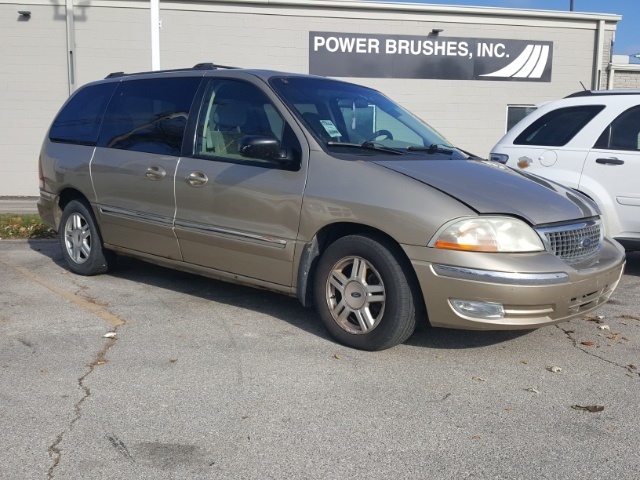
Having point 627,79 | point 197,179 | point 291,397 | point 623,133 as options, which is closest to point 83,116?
point 197,179

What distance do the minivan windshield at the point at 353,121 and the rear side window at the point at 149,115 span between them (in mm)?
917

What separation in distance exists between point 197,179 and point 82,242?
2.00 meters

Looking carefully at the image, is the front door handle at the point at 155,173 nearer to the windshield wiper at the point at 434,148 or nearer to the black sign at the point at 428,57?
the windshield wiper at the point at 434,148

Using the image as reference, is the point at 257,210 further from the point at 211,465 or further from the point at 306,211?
the point at 211,465

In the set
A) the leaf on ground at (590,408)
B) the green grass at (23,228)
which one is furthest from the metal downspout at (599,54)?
the leaf on ground at (590,408)

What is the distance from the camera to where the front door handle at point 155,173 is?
5.87 meters

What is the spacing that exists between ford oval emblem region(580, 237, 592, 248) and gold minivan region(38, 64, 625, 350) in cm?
4

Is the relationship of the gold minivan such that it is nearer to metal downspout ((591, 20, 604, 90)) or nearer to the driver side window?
the driver side window

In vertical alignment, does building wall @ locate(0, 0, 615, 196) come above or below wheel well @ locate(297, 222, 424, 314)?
above

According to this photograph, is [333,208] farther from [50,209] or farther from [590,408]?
[50,209]

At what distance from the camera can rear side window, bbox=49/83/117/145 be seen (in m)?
6.77

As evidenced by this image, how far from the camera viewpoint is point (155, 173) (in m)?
5.92

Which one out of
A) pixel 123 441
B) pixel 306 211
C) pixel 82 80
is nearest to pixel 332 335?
pixel 306 211

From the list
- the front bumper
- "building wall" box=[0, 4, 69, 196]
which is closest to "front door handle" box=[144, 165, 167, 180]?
the front bumper
